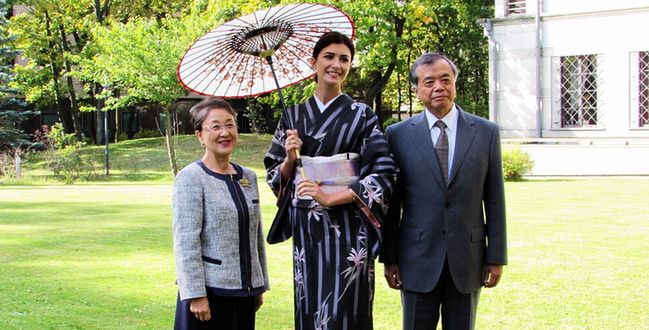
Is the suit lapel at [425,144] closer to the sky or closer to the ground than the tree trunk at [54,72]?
closer to the ground

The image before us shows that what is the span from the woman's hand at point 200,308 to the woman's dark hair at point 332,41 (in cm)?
133

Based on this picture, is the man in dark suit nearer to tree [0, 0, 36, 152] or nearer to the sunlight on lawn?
the sunlight on lawn

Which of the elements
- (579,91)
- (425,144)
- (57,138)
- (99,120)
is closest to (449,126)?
(425,144)

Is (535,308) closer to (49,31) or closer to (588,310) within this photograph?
(588,310)

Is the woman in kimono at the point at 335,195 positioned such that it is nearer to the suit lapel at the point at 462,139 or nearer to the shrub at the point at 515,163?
the suit lapel at the point at 462,139

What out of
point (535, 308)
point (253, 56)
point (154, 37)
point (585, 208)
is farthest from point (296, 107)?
point (154, 37)

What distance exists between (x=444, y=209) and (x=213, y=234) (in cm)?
111

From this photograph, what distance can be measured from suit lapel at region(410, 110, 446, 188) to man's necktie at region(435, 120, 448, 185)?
0.08 ft

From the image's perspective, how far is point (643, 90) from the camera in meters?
20.5

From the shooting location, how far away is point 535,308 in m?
6.60

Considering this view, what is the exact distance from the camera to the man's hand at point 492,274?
4.02m

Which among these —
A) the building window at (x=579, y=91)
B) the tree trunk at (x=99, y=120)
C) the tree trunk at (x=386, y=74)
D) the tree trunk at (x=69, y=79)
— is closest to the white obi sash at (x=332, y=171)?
the building window at (x=579, y=91)

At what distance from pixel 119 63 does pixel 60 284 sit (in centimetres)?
1955

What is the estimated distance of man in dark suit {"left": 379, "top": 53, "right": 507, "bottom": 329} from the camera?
3.93 metres
